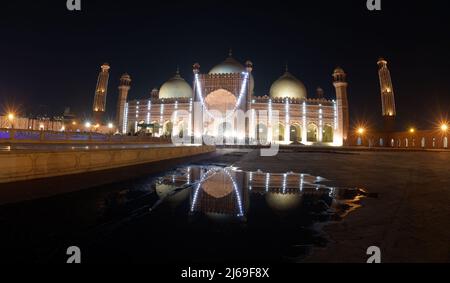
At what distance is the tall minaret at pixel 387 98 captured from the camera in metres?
44.4

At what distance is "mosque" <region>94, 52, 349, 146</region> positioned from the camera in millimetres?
44688

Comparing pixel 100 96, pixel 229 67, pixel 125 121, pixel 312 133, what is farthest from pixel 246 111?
pixel 100 96

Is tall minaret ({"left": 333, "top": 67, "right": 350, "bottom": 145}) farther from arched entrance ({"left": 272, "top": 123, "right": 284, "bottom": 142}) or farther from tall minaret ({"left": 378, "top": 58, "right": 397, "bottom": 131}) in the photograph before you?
arched entrance ({"left": 272, "top": 123, "right": 284, "bottom": 142})

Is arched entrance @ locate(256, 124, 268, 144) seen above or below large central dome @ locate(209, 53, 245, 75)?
below

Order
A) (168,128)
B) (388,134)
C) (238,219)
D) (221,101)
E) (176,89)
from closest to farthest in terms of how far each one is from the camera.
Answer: (238,219) → (388,134) → (221,101) → (168,128) → (176,89)

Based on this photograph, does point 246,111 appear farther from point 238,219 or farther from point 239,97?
point 238,219

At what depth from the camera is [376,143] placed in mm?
45531

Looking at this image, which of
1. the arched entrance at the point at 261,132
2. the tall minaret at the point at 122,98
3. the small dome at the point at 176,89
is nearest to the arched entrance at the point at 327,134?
the arched entrance at the point at 261,132

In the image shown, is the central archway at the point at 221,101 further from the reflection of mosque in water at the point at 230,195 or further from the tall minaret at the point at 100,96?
the reflection of mosque in water at the point at 230,195

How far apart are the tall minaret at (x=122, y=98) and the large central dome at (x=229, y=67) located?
675 inches

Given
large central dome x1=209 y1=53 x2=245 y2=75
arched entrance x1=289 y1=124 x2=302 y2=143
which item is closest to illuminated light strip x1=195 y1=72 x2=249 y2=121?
large central dome x1=209 y1=53 x2=245 y2=75

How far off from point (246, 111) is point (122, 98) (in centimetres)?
2532

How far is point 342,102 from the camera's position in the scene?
47.2m
